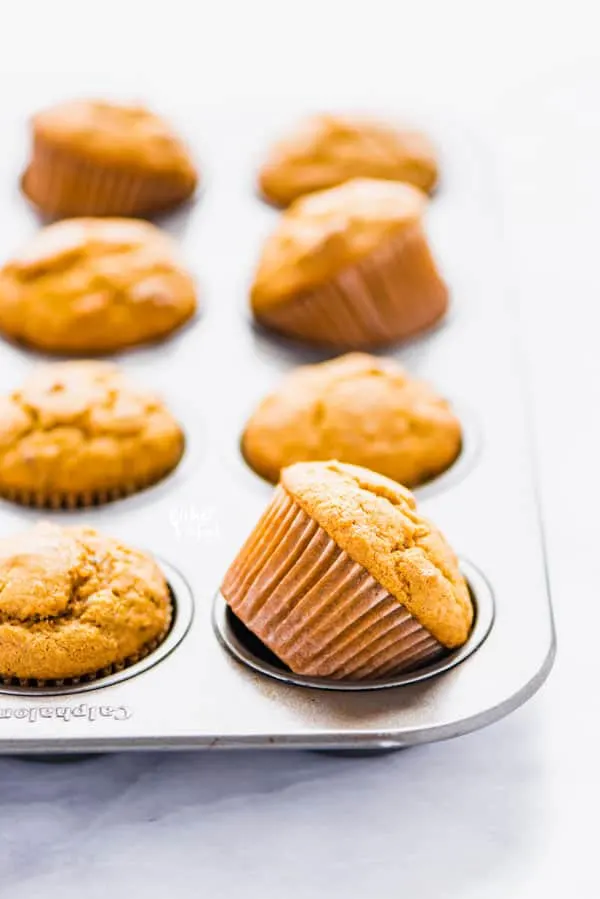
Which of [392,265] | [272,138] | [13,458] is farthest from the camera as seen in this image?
[272,138]

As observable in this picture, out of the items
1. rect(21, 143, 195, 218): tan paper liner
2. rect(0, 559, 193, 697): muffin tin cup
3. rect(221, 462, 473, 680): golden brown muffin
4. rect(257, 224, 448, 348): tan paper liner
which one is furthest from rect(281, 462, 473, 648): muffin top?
rect(21, 143, 195, 218): tan paper liner

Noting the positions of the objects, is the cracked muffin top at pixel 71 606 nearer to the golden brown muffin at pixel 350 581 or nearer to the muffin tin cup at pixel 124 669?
the muffin tin cup at pixel 124 669

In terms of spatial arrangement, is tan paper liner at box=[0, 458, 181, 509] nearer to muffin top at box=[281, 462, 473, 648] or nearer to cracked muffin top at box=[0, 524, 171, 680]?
cracked muffin top at box=[0, 524, 171, 680]

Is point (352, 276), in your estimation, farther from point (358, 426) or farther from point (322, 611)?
point (322, 611)

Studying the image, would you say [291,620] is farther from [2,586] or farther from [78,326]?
[78,326]

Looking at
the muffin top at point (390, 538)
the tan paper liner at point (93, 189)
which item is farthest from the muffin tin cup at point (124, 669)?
the tan paper liner at point (93, 189)

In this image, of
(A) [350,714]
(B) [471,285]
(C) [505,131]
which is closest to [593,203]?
(C) [505,131]

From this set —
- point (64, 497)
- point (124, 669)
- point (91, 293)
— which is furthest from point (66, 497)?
point (91, 293)
